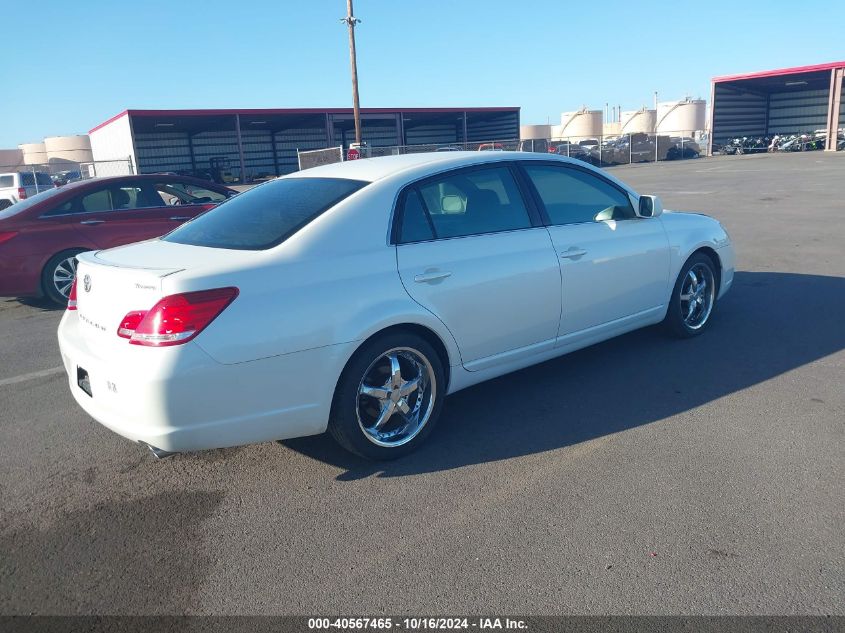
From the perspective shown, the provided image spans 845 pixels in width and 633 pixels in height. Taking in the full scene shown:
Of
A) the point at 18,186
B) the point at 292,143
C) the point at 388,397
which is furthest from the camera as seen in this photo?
the point at 292,143

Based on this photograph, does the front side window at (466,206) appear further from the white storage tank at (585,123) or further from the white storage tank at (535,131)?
the white storage tank at (535,131)

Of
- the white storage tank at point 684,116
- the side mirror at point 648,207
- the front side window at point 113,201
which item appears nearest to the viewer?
the side mirror at point 648,207

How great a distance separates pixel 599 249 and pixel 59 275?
20.5 feet

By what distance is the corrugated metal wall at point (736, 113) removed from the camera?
49125 mm

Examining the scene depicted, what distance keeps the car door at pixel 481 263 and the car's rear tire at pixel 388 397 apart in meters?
0.25

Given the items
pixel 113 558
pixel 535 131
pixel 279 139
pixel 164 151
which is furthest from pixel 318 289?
pixel 535 131

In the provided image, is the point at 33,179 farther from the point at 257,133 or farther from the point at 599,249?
the point at 257,133

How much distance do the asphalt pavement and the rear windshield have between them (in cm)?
120

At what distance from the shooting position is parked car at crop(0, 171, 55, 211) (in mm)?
21672

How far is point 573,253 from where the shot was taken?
4.51 meters

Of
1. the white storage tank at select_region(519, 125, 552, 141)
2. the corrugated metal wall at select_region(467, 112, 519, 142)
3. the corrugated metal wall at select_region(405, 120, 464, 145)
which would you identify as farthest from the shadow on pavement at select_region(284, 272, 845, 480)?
the white storage tank at select_region(519, 125, 552, 141)

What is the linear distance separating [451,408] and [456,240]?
1154 millimetres

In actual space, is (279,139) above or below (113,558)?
above

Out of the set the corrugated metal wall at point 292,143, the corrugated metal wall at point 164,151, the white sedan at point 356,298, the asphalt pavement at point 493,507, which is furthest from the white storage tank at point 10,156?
the white sedan at point 356,298
